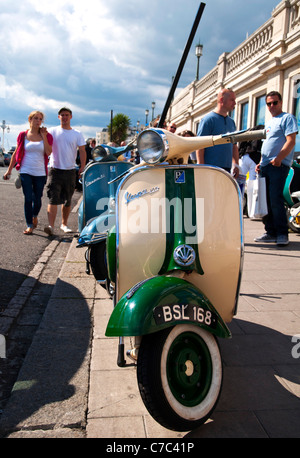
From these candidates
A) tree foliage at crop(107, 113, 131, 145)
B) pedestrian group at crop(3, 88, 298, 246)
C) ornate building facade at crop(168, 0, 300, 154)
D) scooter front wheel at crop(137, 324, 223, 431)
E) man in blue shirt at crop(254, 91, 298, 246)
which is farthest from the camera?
tree foliage at crop(107, 113, 131, 145)

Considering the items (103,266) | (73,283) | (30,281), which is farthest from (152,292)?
(30,281)

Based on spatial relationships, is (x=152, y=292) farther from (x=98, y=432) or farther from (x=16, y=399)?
(x=16, y=399)

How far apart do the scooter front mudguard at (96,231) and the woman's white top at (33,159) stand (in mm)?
2733

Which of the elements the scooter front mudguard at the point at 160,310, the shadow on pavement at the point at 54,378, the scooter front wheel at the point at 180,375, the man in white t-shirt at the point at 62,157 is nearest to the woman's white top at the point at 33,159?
the man in white t-shirt at the point at 62,157

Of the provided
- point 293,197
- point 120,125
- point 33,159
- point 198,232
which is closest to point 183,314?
point 198,232

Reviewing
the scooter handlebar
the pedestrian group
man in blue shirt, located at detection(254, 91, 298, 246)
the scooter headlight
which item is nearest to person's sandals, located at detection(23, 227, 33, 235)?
the pedestrian group

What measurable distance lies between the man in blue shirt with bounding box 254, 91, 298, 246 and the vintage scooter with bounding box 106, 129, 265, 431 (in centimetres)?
342

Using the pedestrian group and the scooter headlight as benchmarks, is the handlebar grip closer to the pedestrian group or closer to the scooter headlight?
the scooter headlight

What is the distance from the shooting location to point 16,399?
2055 mm

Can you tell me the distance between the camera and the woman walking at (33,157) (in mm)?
6105

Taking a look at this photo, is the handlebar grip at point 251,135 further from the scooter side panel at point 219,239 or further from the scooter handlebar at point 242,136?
the scooter side panel at point 219,239

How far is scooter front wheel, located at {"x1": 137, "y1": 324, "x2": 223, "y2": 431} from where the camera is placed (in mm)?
1719

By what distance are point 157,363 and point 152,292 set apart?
1.04 ft

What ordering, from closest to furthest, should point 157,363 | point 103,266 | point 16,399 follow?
point 157,363, point 16,399, point 103,266
